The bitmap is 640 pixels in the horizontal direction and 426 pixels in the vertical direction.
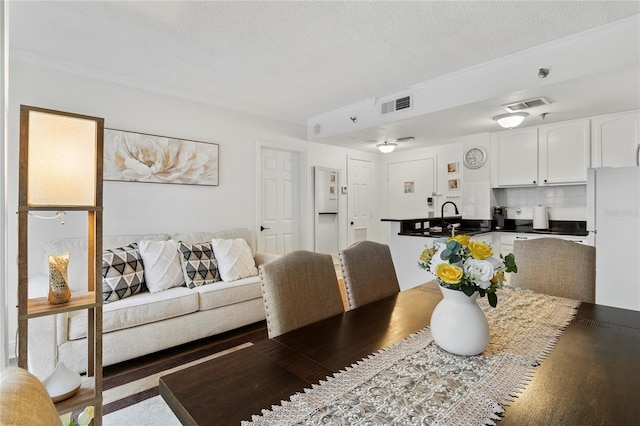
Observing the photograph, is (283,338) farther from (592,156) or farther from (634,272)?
(592,156)

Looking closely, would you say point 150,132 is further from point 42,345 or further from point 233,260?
point 42,345

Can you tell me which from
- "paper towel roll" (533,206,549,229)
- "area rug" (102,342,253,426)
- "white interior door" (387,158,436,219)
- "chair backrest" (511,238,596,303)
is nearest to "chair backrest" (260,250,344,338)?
"area rug" (102,342,253,426)

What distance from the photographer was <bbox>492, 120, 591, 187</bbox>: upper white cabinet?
3785mm

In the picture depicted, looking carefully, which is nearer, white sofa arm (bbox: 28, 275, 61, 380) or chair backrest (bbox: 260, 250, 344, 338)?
A: chair backrest (bbox: 260, 250, 344, 338)

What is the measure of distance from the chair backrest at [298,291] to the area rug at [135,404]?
101 cm

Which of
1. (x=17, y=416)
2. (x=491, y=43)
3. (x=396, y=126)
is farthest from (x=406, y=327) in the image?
(x=396, y=126)

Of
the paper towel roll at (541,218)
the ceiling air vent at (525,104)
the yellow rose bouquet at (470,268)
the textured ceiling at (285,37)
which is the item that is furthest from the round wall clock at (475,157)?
the yellow rose bouquet at (470,268)

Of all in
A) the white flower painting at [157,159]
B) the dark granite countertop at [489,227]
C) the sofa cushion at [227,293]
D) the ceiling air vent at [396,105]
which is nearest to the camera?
the sofa cushion at [227,293]

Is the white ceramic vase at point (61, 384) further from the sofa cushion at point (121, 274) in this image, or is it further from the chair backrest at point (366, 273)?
the sofa cushion at point (121, 274)

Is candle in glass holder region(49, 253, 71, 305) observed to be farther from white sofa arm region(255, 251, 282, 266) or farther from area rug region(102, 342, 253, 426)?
white sofa arm region(255, 251, 282, 266)

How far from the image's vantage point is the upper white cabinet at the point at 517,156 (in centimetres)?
415

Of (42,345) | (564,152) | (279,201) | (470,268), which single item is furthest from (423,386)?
(564,152)

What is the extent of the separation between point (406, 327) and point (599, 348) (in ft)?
2.10

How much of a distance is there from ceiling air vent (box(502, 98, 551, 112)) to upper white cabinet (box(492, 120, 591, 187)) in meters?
0.98
